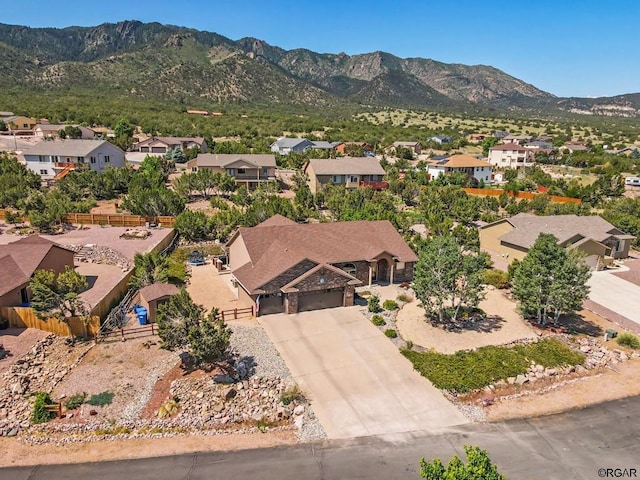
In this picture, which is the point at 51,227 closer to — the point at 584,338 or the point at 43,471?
the point at 43,471

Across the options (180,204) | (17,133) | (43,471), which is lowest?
(43,471)

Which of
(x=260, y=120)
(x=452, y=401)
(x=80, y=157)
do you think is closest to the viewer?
(x=452, y=401)

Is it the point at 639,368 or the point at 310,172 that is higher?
the point at 310,172

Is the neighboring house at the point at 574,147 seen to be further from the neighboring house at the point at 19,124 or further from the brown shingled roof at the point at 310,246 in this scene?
the neighboring house at the point at 19,124

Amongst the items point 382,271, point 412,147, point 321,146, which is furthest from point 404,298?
point 412,147

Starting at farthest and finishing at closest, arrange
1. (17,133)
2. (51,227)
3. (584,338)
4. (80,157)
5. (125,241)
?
(17,133) → (80,157) → (51,227) → (125,241) → (584,338)

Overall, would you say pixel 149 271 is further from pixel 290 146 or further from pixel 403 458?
pixel 290 146

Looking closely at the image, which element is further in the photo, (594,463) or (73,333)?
(73,333)

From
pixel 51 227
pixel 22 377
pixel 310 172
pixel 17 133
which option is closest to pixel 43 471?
pixel 22 377
